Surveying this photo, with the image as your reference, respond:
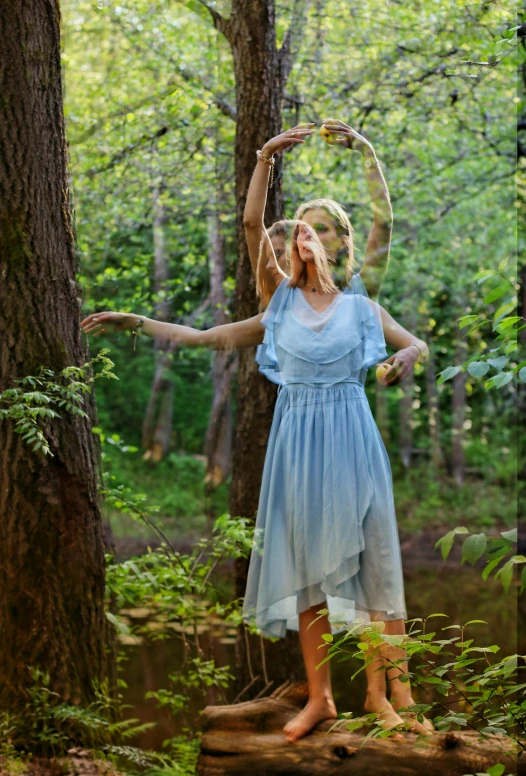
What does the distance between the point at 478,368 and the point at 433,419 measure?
925 centimetres

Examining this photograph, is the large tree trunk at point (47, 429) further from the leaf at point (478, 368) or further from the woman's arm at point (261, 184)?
the leaf at point (478, 368)

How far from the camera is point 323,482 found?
2.99 m

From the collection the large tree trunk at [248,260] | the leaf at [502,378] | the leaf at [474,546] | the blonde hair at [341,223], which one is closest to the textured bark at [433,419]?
the large tree trunk at [248,260]

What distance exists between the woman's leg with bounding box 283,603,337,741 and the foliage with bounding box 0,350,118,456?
102 cm

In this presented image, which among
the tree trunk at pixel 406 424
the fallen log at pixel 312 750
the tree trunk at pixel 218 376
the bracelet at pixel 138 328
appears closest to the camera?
the fallen log at pixel 312 750

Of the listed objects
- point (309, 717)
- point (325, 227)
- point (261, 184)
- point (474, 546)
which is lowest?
point (309, 717)

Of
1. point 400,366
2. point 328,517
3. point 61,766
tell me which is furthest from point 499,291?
point 61,766

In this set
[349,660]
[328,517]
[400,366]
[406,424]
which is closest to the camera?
[400,366]

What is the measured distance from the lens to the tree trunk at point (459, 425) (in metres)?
11.3

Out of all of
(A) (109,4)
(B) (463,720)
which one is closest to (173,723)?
(B) (463,720)

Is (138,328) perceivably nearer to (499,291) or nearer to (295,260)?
(295,260)

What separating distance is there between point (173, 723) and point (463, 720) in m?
2.54

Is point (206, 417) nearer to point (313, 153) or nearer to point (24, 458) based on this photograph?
point (313, 153)

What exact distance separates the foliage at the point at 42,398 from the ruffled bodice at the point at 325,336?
629mm
